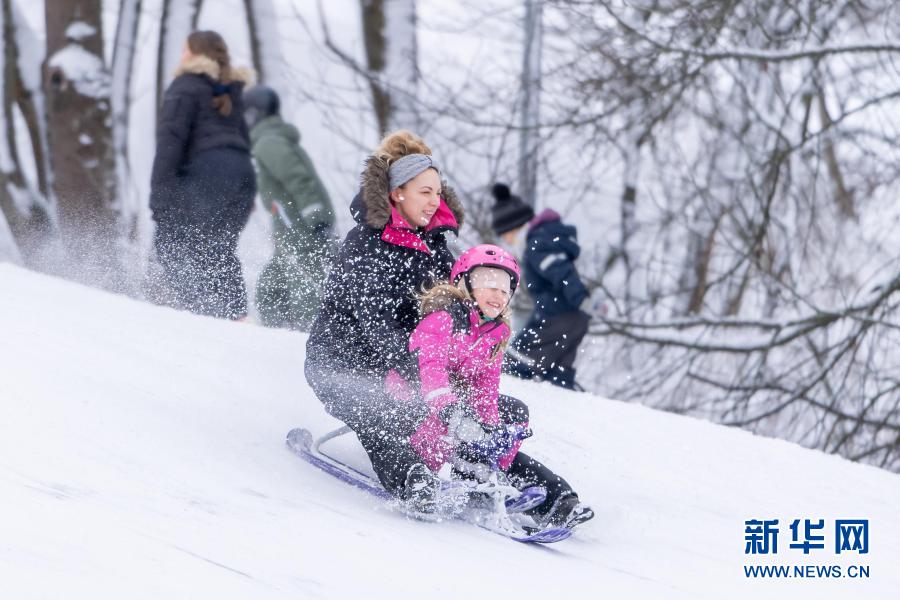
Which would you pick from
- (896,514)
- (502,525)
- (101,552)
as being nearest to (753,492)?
(896,514)

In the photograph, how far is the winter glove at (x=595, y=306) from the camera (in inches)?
258

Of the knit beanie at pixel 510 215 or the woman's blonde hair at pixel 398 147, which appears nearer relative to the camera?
the woman's blonde hair at pixel 398 147

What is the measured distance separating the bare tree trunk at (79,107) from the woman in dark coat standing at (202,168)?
2472mm

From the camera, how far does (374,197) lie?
12.6ft

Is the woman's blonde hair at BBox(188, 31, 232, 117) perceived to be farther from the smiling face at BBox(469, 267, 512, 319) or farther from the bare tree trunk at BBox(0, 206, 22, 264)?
the bare tree trunk at BBox(0, 206, 22, 264)

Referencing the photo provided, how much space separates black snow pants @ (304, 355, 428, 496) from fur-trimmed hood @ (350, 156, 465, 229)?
1.67ft

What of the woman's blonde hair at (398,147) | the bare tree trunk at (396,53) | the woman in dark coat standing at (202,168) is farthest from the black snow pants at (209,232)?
the bare tree trunk at (396,53)

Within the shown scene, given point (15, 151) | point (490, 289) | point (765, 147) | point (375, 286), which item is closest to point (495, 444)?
point (490, 289)

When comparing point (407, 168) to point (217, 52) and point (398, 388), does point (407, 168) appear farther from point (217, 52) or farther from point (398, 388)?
point (217, 52)

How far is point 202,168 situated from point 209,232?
0.34 m

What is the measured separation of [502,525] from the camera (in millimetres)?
3811

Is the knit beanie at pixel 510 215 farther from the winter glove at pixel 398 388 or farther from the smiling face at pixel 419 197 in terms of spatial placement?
the winter glove at pixel 398 388

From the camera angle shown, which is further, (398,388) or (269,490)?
(398,388)

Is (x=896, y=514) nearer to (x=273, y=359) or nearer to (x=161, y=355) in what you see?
(x=273, y=359)
